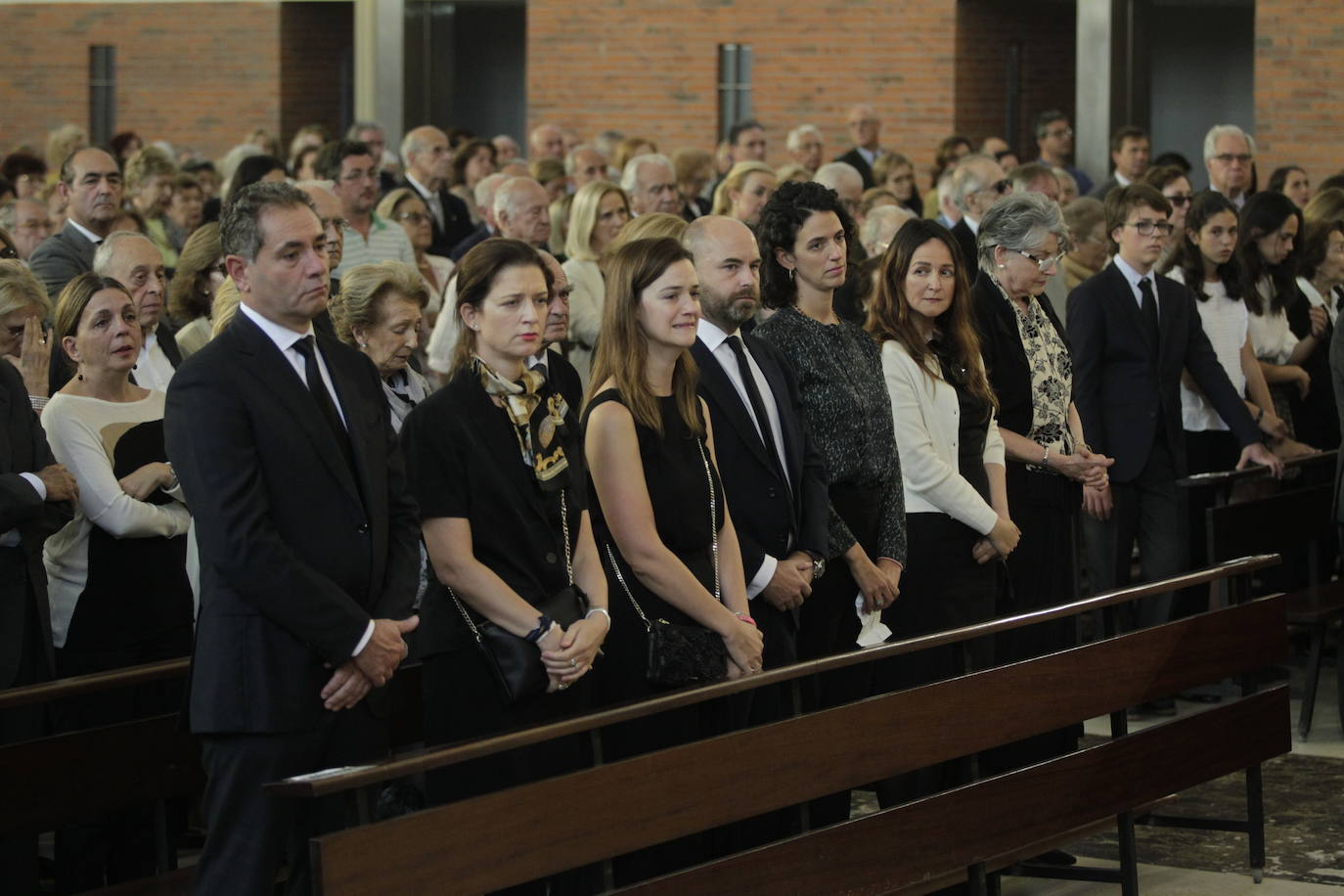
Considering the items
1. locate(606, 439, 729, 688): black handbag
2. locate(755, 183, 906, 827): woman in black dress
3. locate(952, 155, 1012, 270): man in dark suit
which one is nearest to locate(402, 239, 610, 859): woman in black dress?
locate(606, 439, 729, 688): black handbag

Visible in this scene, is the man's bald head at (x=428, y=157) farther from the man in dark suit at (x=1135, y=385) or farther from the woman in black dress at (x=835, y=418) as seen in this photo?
the woman in black dress at (x=835, y=418)

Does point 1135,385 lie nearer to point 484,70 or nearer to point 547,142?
point 547,142

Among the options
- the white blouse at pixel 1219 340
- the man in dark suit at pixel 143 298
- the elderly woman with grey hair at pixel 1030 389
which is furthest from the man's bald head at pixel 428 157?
the elderly woman with grey hair at pixel 1030 389

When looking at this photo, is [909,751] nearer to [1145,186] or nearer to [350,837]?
[350,837]

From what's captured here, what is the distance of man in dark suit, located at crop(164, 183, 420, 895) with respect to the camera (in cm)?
383

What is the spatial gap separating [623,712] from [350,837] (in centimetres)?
69

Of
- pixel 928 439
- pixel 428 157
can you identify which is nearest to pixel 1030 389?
pixel 928 439

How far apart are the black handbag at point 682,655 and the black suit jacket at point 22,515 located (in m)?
1.51

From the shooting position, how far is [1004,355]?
240 inches

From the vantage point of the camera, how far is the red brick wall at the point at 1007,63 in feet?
52.2

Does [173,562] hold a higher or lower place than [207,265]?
lower

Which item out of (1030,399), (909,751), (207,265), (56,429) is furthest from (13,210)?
(909,751)

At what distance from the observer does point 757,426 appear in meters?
4.96

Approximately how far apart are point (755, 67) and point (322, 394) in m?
12.9
